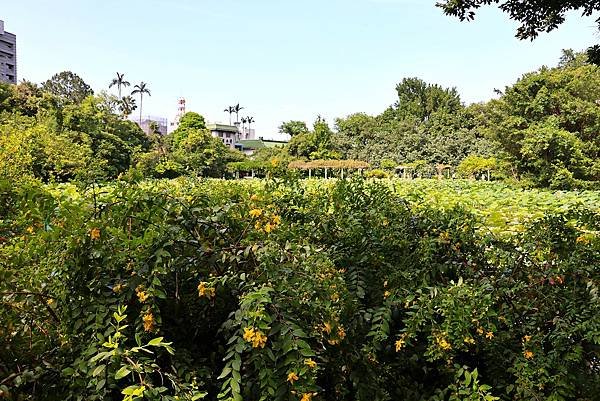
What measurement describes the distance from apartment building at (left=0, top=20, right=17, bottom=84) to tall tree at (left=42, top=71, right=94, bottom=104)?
2582mm

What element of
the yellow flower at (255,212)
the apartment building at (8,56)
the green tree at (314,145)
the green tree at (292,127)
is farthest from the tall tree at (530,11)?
the apartment building at (8,56)

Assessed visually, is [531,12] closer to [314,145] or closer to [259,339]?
[259,339]

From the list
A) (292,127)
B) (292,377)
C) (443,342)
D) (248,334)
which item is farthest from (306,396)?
(292,127)

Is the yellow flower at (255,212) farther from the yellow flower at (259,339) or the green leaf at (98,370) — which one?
the green leaf at (98,370)

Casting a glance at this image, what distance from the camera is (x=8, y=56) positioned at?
4122 cm

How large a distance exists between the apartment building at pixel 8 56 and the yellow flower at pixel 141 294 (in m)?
46.2

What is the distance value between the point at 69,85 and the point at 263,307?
4924 cm

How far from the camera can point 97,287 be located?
1.13m

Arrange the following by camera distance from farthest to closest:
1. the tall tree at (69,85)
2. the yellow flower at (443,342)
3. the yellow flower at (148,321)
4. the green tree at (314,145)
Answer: the tall tree at (69,85) < the green tree at (314,145) < the yellow flower at (443,342) < the yellow flower at (148,321)

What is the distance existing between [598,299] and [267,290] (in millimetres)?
1047

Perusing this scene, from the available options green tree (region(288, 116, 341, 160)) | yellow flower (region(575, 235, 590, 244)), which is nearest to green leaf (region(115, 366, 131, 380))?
yellow flower (region(575, 235, 590, 244))

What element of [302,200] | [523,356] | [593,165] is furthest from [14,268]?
[593,165]

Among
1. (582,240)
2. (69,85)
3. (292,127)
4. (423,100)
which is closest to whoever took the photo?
(582,240)

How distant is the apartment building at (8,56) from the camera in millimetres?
40250
